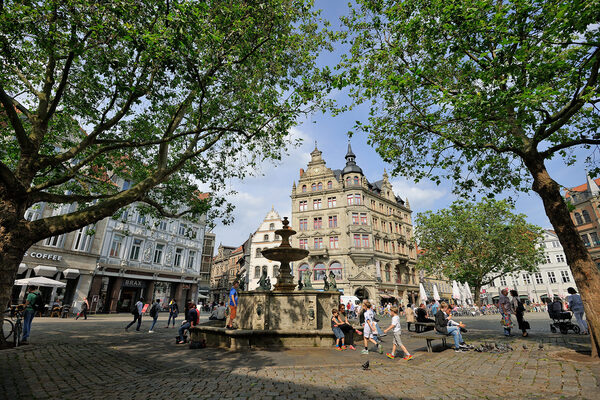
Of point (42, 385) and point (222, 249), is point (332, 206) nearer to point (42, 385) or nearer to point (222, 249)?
point (42, 385)

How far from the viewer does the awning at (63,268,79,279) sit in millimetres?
24047

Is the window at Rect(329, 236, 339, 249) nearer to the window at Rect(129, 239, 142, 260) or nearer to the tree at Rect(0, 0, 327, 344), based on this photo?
the window at Rect(129, 239, 142, 260)

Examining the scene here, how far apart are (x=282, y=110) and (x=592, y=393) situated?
34.3ft

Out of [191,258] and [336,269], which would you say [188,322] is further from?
[336,269]

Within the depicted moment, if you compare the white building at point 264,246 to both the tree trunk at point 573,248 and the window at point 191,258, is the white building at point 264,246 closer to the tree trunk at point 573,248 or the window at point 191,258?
the window at point 191,258

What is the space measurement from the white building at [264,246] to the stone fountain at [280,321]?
31.2m

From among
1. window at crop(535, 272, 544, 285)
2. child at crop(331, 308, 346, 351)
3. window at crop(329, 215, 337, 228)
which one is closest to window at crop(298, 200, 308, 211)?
window at crop(329, 215, 337, 228)

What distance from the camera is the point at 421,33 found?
347 inches

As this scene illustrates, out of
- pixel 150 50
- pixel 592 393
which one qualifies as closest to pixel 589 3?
pixel 592 393

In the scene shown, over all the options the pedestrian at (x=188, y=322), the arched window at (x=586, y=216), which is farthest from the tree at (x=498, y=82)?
the arched window at (x=586, y=216)

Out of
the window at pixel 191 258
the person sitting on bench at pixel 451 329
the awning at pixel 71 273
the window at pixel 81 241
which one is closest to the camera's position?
the person sitting on bench at pixel 451 329

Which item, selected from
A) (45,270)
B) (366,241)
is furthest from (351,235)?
(45,270)

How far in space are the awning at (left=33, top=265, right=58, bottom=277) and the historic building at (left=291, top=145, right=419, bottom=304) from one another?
25.5m

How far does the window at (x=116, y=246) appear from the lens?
91.9 ft
